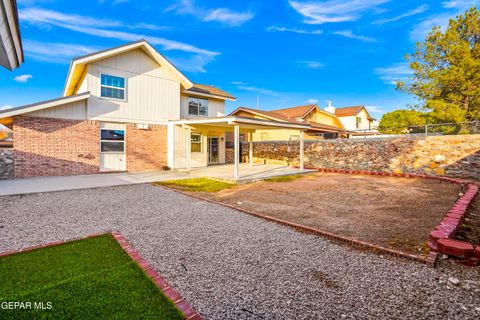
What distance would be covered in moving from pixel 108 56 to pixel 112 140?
14.7 feet

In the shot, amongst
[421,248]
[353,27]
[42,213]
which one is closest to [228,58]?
[353,27]

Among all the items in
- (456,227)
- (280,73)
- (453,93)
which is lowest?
(456,227)

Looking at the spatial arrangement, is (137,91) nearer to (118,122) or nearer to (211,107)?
(118,122)

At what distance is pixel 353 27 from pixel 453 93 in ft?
29.3

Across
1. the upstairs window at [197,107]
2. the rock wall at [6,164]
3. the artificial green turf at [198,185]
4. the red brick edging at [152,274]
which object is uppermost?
the upstairs window at [197,107]

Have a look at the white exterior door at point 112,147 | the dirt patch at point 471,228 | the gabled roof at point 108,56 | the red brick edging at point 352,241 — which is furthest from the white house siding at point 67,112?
the dirt patch at point 471,228

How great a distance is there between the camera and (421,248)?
379 centimetres

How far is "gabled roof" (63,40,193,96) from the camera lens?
38.3 ft

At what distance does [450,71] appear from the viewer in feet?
51.0

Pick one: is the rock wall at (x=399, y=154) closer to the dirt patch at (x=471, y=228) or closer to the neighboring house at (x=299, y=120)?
the neighboring house at (x=299, y=120)

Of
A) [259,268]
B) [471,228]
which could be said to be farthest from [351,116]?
[259,268]

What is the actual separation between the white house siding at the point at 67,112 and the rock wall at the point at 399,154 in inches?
522

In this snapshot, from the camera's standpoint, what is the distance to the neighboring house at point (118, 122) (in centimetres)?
1081

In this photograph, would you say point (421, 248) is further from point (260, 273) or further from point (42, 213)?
point (42, 213)
